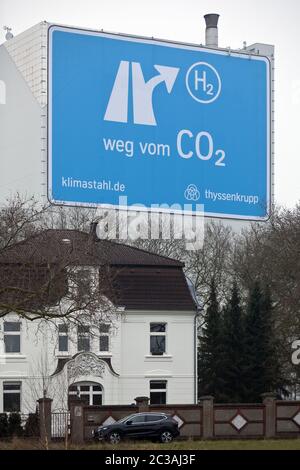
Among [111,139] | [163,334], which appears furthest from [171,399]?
[111,139]

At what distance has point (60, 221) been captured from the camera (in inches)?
3118

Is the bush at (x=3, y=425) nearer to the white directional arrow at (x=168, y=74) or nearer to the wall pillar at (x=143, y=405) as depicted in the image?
the wall pillar at (x=143, y=405)

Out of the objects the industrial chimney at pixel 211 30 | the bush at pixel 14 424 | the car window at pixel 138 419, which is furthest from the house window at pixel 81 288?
the industrial chimney at pixel 211 30

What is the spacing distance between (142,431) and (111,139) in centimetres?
5332

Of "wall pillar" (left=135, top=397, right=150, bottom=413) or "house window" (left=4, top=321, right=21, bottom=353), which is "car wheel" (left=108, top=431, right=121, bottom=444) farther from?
"house window" (left=4, top=321, right=21, bottom=353)

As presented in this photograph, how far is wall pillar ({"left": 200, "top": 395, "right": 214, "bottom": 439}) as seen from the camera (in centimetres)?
4843

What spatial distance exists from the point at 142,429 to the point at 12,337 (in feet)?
46.2

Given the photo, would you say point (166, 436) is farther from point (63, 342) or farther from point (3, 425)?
point (63, 342)

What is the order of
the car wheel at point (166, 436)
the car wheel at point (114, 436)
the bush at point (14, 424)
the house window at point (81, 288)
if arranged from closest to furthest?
the house window at point (81, 288)
the car wheel at point (114, 436)
the car wheel at point (166, 436)
the bush at point (14, 424)

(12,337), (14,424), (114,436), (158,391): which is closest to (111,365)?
(158,391)

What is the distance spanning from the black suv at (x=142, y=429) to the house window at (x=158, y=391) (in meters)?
12.7

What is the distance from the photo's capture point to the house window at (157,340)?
59.0 m

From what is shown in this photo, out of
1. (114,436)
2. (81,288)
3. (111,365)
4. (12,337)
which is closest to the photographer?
(81,288)

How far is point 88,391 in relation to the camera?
56750 millimetres
